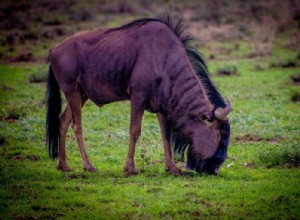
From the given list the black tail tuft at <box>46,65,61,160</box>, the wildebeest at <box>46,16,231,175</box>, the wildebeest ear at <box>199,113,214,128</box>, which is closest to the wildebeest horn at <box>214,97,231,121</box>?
the wildebeest at <box>46,16,231,175</box>

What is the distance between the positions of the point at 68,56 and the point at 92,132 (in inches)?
130

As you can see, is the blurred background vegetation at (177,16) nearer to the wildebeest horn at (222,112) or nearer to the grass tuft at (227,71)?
the grass tuft at (227,71)

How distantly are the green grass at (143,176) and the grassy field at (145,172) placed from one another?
0.01m

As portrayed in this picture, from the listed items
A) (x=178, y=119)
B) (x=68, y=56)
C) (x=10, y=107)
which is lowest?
(x=10, y=107)

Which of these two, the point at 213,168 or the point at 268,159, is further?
the point at 268,159

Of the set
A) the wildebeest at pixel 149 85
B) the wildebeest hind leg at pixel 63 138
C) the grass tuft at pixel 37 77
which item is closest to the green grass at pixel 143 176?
the wildebeest hind leg at pixel 63 138

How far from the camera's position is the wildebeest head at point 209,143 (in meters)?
8.16

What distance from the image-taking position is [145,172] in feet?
28.8

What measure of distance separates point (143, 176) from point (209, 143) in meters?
1.22

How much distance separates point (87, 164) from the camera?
8.93 m

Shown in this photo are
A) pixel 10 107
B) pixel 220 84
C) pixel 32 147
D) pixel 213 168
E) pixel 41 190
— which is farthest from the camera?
pixel 220 84

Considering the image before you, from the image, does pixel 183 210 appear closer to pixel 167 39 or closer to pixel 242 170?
pixel 242 170

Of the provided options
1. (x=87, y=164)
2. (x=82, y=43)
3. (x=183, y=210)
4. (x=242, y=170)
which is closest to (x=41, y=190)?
(x=87, y=164)

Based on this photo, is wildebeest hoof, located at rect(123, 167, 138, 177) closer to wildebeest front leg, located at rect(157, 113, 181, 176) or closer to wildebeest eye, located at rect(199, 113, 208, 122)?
wildebeest front leg, located at rect(157, 113, 181, 176)
